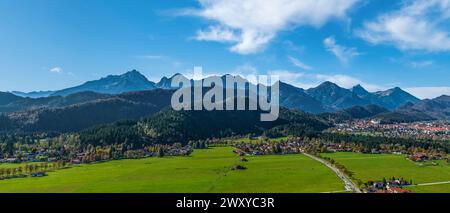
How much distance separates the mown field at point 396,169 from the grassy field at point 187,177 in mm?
6277

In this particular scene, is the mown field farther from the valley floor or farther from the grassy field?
the grassy field

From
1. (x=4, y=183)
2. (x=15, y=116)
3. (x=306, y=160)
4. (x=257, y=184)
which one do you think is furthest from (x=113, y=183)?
(x=15, y=116)

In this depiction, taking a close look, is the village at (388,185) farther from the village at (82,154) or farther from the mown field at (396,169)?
the village at (82,154)

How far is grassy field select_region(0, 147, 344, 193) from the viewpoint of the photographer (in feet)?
166

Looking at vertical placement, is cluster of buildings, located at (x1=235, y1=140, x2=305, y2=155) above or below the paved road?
above

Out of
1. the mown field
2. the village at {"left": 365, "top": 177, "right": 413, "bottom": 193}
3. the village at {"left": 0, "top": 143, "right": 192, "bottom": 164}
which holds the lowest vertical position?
the village at {"left": 365, "top": 177, "right": 413, "bottom": 193}

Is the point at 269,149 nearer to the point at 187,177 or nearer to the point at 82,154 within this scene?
the point at 187,177

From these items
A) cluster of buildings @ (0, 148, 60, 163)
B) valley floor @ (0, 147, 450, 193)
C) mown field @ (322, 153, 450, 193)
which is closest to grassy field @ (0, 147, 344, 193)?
valley floor @ (0, 147, 450, 193)

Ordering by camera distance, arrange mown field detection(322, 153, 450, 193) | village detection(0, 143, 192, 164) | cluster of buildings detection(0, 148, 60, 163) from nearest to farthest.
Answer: mown field detection(322, 153, 450, 193), cluster of buildings detection(0, 148, 60, 163), village detection(0, 143, 192, 164)

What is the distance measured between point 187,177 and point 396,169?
122 ft

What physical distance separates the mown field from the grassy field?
6.28 m

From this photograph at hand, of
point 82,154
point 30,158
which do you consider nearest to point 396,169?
point 82,154
